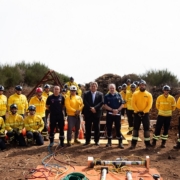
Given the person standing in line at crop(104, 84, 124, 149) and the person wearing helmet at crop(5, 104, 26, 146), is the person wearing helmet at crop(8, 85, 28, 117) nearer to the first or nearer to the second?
the person wearing helmet at crop(5, 104, 26, 146)

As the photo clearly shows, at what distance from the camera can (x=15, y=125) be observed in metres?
8.70

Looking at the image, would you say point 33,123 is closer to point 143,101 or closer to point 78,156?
point 78,156

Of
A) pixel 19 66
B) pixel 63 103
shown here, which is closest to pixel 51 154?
pixel 63 103

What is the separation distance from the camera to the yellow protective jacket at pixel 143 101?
26.7 feet

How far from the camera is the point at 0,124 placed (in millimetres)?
8367

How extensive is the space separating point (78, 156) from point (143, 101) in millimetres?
2652

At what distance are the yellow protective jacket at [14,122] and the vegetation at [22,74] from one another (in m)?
14.4

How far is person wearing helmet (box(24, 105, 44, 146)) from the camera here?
28.5 ft

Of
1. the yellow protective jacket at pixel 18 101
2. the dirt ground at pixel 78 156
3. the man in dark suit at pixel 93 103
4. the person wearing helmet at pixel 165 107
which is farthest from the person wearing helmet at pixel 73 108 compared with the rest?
the person wearing helmet at pixel 165 107

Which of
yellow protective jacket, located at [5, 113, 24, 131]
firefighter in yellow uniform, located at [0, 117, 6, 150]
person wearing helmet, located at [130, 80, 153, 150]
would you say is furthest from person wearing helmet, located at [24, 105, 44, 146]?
person wearing helmet, located at [130, 80, 153, 150]

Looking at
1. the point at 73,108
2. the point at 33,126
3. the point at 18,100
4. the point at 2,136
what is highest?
the point at 18,100

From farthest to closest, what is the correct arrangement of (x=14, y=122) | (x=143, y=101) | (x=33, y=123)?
(x=33, y=123)
(x=14, y=122)
(x=143, y=101)

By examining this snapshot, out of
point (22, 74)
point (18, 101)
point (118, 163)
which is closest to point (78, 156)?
point (118, 163)

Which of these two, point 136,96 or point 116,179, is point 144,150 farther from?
point 116,179
